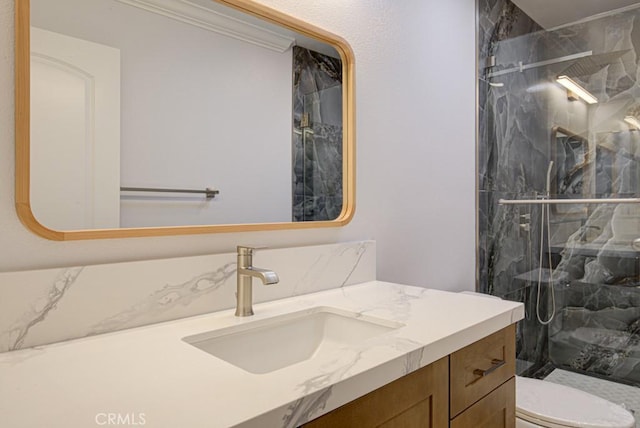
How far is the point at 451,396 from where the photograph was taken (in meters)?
0.96

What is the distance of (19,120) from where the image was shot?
857 millimetres

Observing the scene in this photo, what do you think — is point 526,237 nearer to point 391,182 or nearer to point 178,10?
point 391,182

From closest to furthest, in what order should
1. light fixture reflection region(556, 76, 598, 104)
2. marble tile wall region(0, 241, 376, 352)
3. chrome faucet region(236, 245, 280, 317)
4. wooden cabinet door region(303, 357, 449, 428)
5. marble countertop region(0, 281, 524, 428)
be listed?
marble countertop region(0, 281, 524, 428) → wooden cabinet door region(303, 357, 449, 428) → marble tile wall region(0, 241, 376, 352) → chrome faucet region(236, 245, 280, 317) → light fixture reflection region(556, 76, 598, 104)

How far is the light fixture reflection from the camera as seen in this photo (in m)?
2.39

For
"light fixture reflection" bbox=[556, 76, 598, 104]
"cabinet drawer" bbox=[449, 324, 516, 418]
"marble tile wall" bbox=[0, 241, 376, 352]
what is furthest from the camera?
"light fixture reflection" bbox=[556, 76, 598, 104]

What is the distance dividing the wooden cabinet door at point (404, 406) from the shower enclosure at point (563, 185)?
161cm

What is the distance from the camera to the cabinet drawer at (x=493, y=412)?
101 centimetres

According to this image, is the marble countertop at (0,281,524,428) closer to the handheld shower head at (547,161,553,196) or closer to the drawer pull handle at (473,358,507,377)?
the drawer pull handle at (473,358,507,377)

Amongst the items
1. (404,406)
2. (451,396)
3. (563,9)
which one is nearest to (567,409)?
(451,396)

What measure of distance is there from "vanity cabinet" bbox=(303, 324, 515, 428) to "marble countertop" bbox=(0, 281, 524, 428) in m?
0.03

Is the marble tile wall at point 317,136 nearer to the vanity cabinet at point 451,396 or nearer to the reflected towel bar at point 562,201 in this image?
the vanity cabinet at point 451,396

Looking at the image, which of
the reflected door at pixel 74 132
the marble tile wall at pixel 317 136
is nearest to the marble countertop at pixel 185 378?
the reflected door at pixel 74 132

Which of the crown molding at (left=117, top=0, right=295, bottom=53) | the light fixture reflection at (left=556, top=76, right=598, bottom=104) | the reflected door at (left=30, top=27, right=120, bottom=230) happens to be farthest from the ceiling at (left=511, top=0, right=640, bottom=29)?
the reflected door at (left=30, top=27, right=120, bottom=230)

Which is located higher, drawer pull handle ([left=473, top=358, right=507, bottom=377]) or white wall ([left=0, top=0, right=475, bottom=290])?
white wall ([left=0, top=0, right=475, bottom=290])
